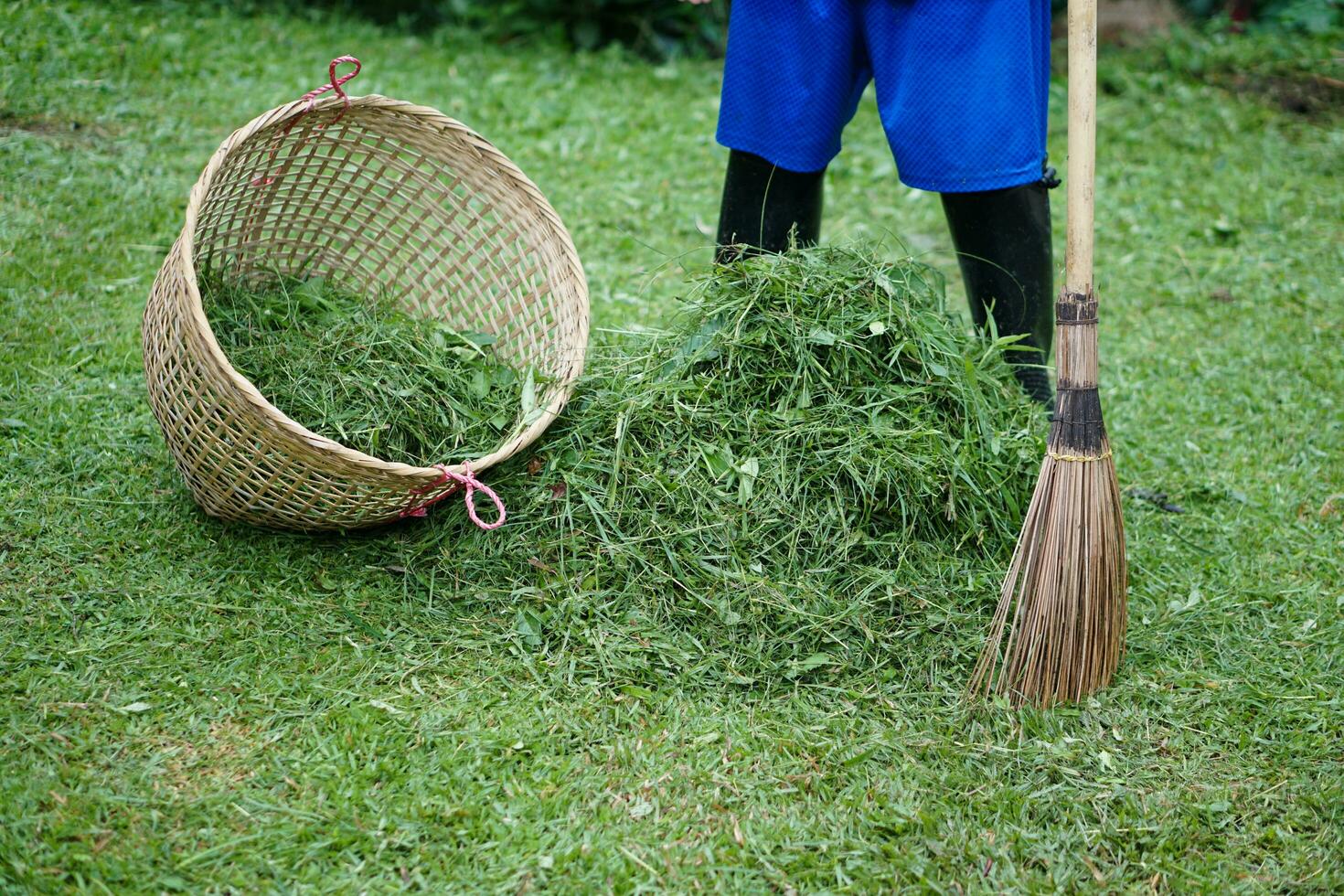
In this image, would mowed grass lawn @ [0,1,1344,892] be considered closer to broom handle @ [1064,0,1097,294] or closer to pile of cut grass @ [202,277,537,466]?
pile of cut grass @ [202,277,537,466]

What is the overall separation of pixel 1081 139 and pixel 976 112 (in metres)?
0.30

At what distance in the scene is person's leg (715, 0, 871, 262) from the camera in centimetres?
229

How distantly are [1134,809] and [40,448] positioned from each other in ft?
7.05

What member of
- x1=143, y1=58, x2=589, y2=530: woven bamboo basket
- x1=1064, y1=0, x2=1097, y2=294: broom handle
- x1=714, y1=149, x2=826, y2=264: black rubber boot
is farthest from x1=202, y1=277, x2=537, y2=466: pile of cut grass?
x1=1064, y1=0, x2=1097, y2=294: broom handle

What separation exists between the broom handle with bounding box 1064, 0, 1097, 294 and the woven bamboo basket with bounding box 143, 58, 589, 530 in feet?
2.99

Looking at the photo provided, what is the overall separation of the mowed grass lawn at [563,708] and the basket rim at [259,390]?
0.21m

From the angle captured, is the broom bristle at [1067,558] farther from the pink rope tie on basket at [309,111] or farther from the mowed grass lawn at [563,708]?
the pink rope tie on basket at [309,111]

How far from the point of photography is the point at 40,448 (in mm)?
2361

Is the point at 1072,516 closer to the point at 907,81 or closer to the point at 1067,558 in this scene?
the point at 1067,558

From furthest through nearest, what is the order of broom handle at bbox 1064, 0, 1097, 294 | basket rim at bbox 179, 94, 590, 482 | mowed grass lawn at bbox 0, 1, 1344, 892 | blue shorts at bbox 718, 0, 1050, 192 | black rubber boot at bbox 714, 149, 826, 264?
black rubber boot at bbox 714, 149, 826, 264 < blue shorts at bbox 718, 0, 1050, 192 < broom handle at bbox 1064, 0, 1097, 294 < basket rim at bbox 179, 94, 590, 482 < mowed grass lawn at bbox 0, 1, 1344, 892

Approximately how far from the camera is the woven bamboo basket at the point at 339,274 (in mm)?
1894

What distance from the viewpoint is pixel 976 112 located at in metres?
2.17

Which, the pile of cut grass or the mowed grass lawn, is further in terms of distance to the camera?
the pile of cut grass

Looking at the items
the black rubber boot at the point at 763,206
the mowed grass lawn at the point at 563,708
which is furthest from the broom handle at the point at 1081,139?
the black rubber boot at the point at 763,206
